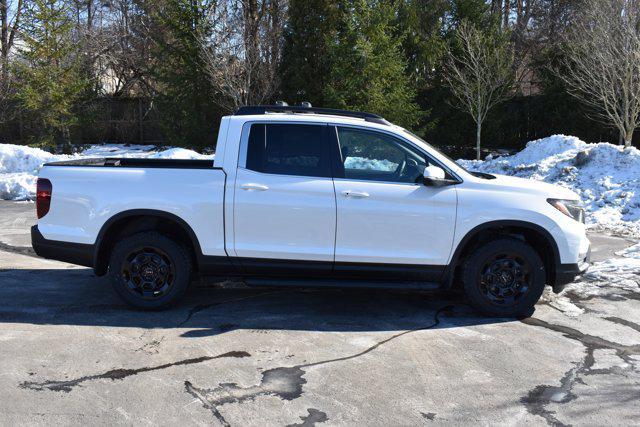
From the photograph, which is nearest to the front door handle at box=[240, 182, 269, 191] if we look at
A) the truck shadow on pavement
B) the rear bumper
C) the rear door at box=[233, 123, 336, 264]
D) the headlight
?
the rear door at box=[233, 123, 336, 264]

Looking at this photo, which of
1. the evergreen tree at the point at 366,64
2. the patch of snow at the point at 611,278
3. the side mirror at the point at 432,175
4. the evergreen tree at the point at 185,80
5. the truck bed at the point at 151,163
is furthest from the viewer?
the evergreen tree at the point at 185,80

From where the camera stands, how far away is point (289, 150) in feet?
18.4

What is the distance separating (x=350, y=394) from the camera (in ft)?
13.2

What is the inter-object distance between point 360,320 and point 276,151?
5.90 feet

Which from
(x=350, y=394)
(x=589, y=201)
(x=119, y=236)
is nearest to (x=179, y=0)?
(x=589, y=201)

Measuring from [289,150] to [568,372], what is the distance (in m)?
3.06

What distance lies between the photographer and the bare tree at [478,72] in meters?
18.5

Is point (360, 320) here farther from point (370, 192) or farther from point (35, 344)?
point (35, 344)

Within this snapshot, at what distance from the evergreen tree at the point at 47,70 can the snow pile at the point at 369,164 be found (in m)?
17.7

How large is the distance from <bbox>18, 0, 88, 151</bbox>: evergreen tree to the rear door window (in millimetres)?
17193

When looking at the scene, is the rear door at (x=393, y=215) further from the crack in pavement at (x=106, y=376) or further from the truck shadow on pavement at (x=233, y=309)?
the crack in pavement at (x=106, y=376)

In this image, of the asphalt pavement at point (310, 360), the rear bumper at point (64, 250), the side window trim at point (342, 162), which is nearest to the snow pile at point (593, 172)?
the asphalt pavement at point (310, 360)

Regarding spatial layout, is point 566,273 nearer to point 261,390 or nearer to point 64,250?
point 261,390

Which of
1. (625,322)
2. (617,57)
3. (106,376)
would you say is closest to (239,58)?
(617,57)
